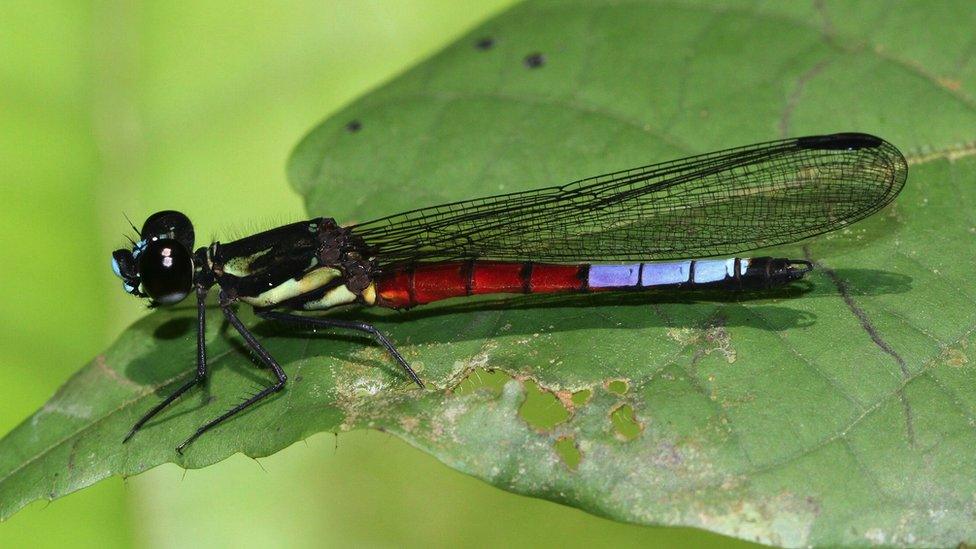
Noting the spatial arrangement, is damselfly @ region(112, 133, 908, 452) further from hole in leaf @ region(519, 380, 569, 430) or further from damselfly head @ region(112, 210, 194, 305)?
hole in leaf @ region(519, 380, 569, 430)

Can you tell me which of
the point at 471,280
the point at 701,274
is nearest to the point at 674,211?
the point at 701,274

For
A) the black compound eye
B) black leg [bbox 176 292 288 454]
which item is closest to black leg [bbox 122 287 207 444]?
black leg [bbox 176 292 288 454]

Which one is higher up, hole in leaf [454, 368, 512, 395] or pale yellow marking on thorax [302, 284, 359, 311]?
hole in leaf [454, 368, 512, 395]

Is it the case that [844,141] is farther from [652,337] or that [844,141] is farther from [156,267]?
[156,267]

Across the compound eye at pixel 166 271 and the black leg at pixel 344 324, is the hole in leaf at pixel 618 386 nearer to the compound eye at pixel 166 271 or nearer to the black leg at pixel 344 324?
the black leg at pixel 344 324

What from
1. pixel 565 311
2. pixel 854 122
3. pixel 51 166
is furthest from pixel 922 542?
pixel 51 166

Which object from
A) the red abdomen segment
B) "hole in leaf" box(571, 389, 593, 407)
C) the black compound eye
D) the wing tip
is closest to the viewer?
"hole in leaf" box(571, 389, 593, 407)

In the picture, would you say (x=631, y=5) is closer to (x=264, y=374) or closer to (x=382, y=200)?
(x=382, y=200)
